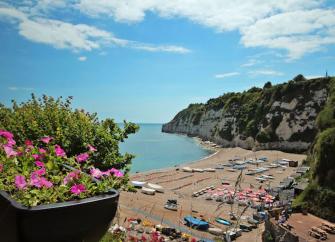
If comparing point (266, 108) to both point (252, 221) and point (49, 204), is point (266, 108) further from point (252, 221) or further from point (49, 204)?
point (49, 204)

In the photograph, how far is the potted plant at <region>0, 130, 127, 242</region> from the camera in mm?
1852

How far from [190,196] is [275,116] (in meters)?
50.1

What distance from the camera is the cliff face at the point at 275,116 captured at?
79.0 m

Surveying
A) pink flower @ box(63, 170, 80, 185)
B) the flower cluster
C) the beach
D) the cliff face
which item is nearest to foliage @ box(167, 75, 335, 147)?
the cliff face

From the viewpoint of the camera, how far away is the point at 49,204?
6.51 feet

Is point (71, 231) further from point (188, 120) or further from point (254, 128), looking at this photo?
point (188, 120)

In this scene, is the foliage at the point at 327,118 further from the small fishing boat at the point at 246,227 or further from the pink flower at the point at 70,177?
the pink flower at the point at 70,177

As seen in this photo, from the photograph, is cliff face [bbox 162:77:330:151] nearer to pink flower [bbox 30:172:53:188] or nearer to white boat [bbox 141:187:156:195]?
white boat [bbox 141:187:156:195]

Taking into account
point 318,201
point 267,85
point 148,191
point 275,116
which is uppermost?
point 267,85

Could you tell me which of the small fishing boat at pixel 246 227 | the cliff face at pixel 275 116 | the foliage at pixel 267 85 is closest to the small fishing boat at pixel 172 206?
the small fishing boat at pixel 246 227

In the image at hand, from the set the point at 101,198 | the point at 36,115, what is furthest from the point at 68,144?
the point at 101,198

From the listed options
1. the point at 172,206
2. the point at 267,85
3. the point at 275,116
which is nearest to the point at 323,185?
the point at 172,206

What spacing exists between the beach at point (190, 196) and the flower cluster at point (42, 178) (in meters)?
16.8

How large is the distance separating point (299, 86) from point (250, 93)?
26.0 m
